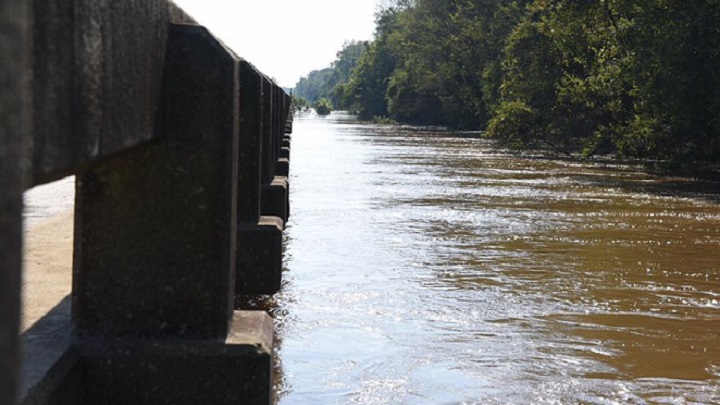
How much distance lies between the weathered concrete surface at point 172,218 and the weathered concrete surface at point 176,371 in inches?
2.6

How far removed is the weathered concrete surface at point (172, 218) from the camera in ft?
9.31

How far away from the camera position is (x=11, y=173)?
71 cm

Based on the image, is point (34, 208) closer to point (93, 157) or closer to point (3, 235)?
point (93, 157)

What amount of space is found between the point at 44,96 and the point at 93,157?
43cm

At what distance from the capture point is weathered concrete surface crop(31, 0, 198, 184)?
4.86ft

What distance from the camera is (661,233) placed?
1108cm

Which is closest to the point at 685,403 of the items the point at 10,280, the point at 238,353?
the point at 238,353

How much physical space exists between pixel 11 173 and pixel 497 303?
6176mm

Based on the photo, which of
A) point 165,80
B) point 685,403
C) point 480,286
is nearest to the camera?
point 165,80

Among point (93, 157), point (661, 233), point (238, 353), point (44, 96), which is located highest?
point (44, 96)

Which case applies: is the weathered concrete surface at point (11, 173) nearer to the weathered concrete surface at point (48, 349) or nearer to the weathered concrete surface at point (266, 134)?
the weathered concrete surface at point (48, 349)

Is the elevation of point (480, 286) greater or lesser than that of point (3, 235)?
lesser

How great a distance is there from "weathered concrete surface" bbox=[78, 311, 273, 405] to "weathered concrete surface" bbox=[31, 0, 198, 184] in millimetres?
669

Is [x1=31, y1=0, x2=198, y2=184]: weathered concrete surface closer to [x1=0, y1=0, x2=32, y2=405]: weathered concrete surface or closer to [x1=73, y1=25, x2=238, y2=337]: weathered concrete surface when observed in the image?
[x1=73, y1=25, x2=238, y2=337]: weathered concrete surface
